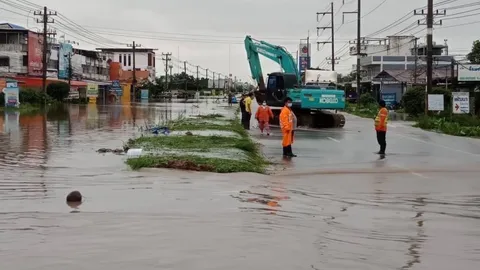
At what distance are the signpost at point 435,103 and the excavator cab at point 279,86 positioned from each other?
28.6 feet

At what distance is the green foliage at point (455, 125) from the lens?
92.2 feet

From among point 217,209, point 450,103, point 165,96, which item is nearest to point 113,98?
point 165,96

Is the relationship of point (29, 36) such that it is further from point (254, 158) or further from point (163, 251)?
point (163, 251)

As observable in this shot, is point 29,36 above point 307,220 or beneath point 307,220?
above

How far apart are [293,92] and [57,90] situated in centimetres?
4546

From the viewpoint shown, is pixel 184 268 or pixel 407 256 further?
pixel 407 256

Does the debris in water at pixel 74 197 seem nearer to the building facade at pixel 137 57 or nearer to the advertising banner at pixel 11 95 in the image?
the advertising banner at pixel 11 95

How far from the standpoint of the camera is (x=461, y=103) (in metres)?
34.2

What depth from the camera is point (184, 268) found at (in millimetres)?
5930

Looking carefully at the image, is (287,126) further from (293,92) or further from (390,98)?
(390,98)

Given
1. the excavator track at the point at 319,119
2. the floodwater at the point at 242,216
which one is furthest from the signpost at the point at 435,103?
the floodwater at the point at 242,216

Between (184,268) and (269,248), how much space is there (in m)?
1.17

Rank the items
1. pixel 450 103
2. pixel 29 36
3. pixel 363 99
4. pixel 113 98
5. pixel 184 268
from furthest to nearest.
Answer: pixel 113 98 < pixel 29 36 < pixel 363 99 < pixel 450 103 < pixel 184 268

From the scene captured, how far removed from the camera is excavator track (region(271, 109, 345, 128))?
31953mm
